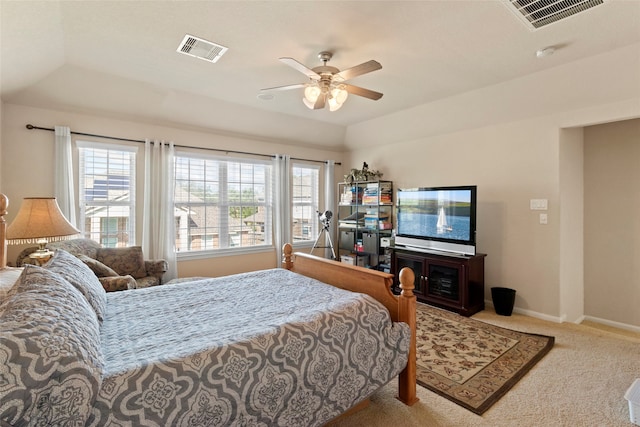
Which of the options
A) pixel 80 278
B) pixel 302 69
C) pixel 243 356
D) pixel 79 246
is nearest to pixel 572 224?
pixel 302 69

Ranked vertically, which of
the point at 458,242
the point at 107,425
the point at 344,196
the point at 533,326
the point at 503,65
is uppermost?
the point at 503,65

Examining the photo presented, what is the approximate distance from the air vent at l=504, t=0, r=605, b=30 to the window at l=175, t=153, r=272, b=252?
3803 millimetres

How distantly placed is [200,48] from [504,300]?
414 centimetres

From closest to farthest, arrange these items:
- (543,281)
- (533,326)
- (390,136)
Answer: (533,326)
(543,281)
(390,136)

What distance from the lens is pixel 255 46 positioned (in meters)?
2.66

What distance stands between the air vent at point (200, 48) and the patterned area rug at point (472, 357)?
10.3 ft

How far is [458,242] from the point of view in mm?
3830

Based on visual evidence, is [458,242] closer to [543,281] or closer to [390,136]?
[543,281]

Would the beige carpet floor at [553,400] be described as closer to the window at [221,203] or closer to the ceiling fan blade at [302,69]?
the ceiling fan blade at [302,69]

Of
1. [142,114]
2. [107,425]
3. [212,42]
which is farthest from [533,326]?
[142,114]

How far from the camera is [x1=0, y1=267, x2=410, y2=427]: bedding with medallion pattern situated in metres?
1.08

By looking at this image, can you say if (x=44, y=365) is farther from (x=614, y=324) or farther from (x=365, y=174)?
(x=614, y=324)

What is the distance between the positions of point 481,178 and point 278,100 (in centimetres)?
286

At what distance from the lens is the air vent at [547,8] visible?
2.05 m
